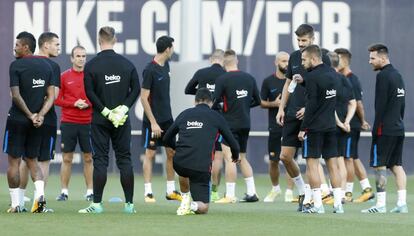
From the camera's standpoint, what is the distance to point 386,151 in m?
15.9

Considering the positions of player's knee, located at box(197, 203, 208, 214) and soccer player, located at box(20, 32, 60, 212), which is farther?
soccer player, located at box(20, 32, 60, 212)

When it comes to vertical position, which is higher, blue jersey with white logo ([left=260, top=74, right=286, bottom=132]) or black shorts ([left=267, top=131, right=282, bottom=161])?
blue jersey with white logo ([left=260, top=74, right=286, bottom=132])

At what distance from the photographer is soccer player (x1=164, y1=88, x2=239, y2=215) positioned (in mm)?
14836

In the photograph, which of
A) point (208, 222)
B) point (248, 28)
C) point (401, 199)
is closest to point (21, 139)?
point (208, 222)

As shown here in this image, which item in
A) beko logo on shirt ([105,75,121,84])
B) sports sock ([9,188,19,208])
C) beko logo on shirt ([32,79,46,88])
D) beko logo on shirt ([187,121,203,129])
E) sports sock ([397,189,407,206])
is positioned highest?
beko logo on shirt ([105,75,121,84])

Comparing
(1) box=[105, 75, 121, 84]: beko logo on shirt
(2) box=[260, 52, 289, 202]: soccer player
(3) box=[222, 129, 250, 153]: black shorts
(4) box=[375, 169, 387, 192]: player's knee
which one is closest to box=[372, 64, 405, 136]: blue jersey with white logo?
(4) box=[375, 169, 387, 192]: player's knee

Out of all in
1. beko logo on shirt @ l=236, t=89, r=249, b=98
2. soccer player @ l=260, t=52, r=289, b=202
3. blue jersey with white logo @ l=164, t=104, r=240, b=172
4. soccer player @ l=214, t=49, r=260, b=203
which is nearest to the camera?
blue jersey with white logo @ l=164, t=104, r=240, b=172

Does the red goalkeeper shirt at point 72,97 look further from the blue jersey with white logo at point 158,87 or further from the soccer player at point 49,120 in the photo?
the soccer player at point 49,120

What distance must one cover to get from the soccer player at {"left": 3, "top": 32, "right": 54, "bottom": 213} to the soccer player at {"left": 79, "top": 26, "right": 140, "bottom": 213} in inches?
22.1

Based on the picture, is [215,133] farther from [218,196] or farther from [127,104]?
[218,196]

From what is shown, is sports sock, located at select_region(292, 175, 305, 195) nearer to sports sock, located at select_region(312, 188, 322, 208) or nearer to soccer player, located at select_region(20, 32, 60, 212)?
sports sock, located at select_region(312, 188, 322, 208)

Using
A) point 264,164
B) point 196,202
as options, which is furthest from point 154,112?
point 264,164

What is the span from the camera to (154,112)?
17844 mm

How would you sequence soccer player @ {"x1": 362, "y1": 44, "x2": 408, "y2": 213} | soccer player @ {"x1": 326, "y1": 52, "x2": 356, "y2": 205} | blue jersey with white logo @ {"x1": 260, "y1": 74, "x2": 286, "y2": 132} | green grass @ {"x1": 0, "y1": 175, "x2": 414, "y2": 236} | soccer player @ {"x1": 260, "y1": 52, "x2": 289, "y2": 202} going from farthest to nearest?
blue jersey with white logo @ {"x1": 260, "y1": 74, "x2": 286, "y2": 132}
soccer player @ {"x1": 260, "y1": 52, "x2": 289, "y2": 202}
soccer player @ {"x1": 326, "y1": 52, "x2": 356, "y2": 205}
soccer player @ {"x1": 362, "y1": 44, "x2": 408, "y2": 213}
green grass @ {"x1": 0, "y1": 175, "x2": 414, "y2": 236}
